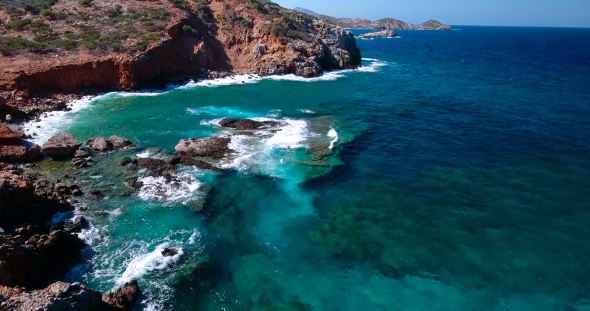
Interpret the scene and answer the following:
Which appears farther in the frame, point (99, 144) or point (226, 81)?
point (226, 81)

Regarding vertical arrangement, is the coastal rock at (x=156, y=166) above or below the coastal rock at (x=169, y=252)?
above

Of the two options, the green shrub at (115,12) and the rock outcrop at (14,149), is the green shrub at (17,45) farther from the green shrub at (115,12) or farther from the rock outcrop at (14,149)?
the rock outcrop at (14,149)

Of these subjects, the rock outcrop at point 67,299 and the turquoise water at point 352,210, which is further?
the turquoise water at point 352,210

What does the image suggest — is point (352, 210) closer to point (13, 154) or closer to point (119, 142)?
point (119, 142)

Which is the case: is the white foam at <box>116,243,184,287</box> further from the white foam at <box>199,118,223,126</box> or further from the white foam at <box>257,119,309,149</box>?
the white foam at <box>199,118,223,126</box>

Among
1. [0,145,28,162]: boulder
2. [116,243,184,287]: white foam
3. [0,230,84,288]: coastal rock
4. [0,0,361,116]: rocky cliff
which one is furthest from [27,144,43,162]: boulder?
[116,243,184,287]: white foam

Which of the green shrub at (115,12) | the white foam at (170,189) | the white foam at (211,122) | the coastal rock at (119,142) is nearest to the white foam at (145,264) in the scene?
the white foam at (170,189)

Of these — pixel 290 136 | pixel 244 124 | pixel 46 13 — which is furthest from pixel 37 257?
pixel 46 13

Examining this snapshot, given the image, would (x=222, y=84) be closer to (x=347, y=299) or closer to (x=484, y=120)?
(x=484, y=120)
